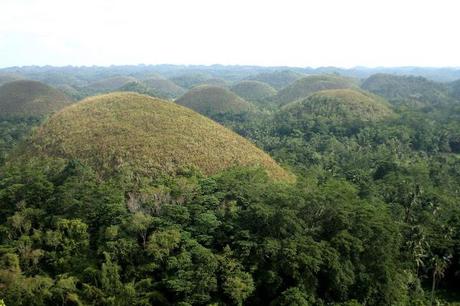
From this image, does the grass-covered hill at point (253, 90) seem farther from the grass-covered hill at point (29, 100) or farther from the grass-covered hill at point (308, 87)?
the grass-covered hill at point (29, 100)

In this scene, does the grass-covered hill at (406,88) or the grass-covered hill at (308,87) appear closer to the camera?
the grass-covered hill at (308,87)

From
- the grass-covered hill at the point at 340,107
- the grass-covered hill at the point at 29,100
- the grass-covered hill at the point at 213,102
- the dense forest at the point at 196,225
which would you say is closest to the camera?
the dense forest at the point at 196,225

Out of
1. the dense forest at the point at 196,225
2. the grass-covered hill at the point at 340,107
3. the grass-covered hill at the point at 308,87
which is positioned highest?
the dense forest at the point at 196,225

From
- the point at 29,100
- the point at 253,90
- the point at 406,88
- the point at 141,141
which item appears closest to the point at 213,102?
the point at 29,100

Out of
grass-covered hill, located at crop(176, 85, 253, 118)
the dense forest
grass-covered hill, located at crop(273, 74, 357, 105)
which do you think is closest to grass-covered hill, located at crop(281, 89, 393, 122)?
grass-covered hill, located at crop(176, 85, 253, 118)

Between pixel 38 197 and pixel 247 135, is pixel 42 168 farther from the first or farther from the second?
pixel 247 135

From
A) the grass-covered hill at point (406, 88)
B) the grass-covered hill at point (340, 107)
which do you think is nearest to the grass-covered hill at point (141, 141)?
the grass-covered hill at point (340, 107)

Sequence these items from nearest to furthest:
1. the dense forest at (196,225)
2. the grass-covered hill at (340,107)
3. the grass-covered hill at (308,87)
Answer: the dense forest at (196,225) → the grass-covered hill at (340,107) → the grass-covered hill at (308,87)

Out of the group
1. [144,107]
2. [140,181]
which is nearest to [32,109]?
[144,107]

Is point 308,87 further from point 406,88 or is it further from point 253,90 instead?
point 406,88
